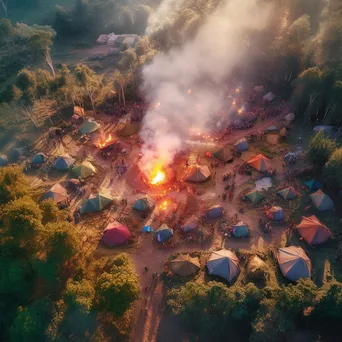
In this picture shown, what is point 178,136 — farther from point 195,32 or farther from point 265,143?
point 195,32

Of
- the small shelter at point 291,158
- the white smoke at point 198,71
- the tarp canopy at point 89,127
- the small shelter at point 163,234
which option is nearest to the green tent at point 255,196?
the small shelter at point 291,158

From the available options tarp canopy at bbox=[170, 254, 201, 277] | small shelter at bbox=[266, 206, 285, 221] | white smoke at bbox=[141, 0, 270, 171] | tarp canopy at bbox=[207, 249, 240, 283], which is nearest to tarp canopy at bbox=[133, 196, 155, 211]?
tarp canopy at bbox=[170, 254, 201, 277]

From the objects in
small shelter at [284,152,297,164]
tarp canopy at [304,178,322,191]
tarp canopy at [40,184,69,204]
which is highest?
tarp canopy at [40,184,69,204]

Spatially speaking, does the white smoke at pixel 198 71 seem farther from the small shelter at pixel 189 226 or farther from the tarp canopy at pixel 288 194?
the tarp canopy at pixel 288 194

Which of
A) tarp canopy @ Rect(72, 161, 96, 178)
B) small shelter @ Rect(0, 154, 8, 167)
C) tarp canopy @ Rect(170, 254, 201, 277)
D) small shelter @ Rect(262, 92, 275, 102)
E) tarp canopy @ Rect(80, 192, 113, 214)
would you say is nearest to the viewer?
tarp canopy @ Rect(170, 254, 201, 277)

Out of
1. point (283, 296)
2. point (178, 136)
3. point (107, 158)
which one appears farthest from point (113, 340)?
point (178, 136)

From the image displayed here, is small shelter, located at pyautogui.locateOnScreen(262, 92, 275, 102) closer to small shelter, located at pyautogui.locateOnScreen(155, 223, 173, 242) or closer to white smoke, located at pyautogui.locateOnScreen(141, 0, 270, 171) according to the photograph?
white smoke, located at pyautogui.locateOnScreen(141, 0, 270, 171)

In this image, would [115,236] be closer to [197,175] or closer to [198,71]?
[197,175]
